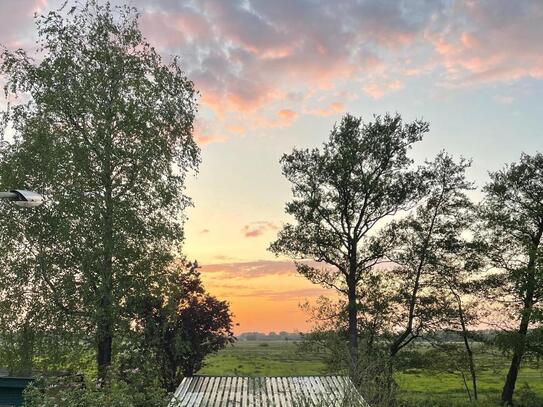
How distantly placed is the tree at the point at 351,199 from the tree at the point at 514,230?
Result: 22.2ft

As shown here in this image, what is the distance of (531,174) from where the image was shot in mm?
33469

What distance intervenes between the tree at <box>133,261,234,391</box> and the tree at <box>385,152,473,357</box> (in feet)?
33.5

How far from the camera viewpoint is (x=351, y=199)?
3033cm

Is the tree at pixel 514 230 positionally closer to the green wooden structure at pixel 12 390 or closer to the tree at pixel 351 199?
the tree at pixel 351 199

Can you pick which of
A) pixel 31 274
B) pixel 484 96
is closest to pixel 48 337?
pixel 31 274

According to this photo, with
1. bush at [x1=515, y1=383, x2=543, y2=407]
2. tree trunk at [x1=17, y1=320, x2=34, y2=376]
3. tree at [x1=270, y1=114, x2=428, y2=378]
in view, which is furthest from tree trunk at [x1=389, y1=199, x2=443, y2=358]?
tree trunk at [x1=17, y1=320, x2=34, y2=376]

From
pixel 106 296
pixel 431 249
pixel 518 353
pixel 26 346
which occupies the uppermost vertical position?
pixel 431 249

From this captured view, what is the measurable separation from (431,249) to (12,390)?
22767 millimetres

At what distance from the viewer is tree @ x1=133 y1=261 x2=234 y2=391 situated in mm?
26873

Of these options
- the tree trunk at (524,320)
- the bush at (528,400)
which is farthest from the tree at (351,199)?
the bush at (528,400)

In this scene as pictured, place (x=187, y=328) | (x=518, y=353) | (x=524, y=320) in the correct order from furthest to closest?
(x=524, y=320) → (x=518, y=353) → (x=187, y=328)

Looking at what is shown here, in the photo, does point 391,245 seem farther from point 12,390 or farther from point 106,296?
point 12,390

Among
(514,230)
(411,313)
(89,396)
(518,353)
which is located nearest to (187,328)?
(411,313)

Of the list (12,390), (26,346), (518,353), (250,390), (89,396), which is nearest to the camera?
(89,396)
